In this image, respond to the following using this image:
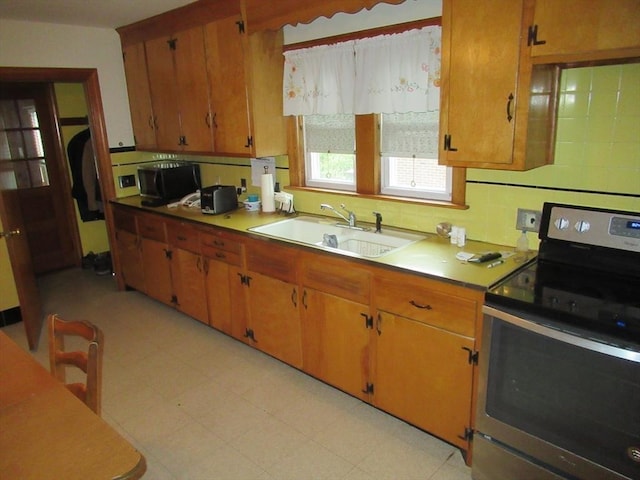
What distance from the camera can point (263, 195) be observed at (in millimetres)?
3371

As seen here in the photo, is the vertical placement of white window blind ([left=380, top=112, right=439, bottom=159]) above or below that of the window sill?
above

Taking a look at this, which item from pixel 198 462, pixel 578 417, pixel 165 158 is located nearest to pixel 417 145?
pixel 578 417

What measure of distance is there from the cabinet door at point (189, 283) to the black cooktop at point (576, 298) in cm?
220

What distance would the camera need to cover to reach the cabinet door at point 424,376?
6.51 ft

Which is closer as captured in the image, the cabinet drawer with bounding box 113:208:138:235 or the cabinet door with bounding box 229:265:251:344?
the cabinet door with bounding box 229:265:251:344

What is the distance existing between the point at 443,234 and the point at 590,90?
0.96 meters

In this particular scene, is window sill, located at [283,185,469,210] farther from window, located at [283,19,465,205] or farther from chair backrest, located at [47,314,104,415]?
chair backrest, located at [47,314,104,415]

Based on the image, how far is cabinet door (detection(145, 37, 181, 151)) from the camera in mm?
3586

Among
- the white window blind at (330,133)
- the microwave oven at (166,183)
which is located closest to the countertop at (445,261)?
the white window blind at (330,133)

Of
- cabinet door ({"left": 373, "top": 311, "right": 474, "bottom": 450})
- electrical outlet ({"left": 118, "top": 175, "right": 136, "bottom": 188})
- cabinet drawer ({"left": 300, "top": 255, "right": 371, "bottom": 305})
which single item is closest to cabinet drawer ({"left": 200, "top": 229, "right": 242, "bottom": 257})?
cabinet drawer ({"left": 300, "top": 255, "right": 371, "bottom": 305})

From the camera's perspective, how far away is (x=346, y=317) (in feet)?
7.85

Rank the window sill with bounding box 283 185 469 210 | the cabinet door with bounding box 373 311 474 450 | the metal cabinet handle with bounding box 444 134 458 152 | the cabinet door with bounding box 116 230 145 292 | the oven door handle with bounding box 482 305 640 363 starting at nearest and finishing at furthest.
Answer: the oven door handle with bounding box 482 305 640 363 → the cabinet door with bounding box 373 311 474 450 → the metal cabinet handle with bounding box 444 134 458 152 → the window sill with bounding box 283 185 469 210 → the cabinet door with bounding box 116 230 145 292

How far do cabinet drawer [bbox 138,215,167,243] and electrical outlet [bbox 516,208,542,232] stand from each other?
102 inches

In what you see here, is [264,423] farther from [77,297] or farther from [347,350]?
[77,297]
